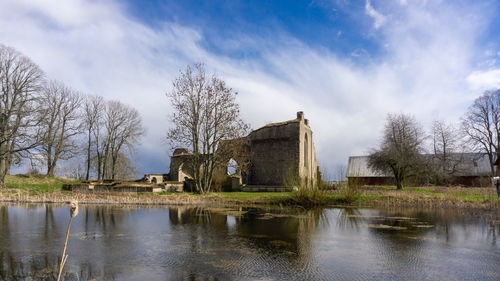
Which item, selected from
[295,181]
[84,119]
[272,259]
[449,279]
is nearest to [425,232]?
[449,279]

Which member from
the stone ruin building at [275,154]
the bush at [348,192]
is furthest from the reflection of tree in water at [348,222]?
the stone ruin building at [275,154]

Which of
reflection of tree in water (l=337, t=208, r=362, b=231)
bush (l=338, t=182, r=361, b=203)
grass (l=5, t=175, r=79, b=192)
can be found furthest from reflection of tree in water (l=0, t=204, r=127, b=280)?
grass (l=5, t=175, r=79, b=192)

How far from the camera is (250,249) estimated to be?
7.26 m

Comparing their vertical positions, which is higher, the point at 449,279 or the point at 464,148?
the point at 464,148

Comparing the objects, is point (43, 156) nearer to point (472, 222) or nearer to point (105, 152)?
point (105, 152)

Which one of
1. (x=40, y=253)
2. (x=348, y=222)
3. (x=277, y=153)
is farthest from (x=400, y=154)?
(x=40, y=253)

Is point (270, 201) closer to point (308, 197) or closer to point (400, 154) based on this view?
point (308, 197)

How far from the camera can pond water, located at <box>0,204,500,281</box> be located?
5.53 m

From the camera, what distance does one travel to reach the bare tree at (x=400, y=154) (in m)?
28.9

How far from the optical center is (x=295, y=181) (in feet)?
56.7

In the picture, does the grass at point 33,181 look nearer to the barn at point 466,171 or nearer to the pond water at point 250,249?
the pond water at point 250,249

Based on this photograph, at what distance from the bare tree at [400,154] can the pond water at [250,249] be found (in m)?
17.9

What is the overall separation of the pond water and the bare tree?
58.6 ft

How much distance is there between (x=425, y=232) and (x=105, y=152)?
35.9 meters
